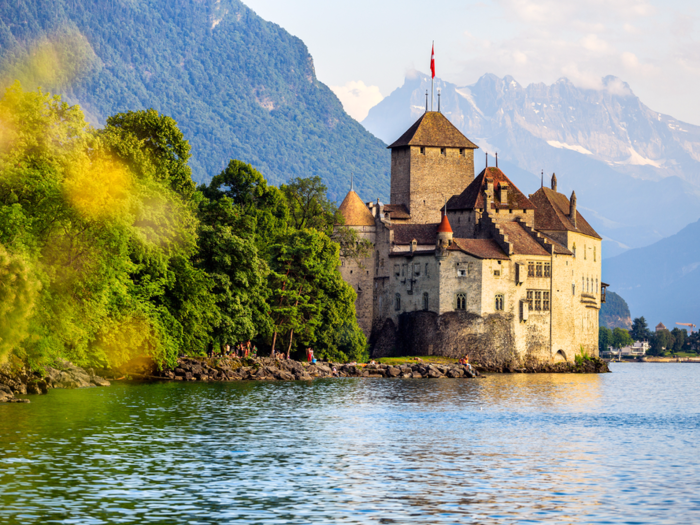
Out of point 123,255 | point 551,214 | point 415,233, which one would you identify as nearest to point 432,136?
point 415,233

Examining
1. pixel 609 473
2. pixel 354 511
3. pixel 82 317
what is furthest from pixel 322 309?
pixel 354 511

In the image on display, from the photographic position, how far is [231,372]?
7106 cm

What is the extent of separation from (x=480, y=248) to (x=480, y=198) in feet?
26.7

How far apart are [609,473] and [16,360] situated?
31330 millimetres

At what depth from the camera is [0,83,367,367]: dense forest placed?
1800 inches

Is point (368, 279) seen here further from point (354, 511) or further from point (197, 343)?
point (354, 511)

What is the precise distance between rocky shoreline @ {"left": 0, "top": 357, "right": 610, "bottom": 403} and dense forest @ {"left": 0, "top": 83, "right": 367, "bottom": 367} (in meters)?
1.91

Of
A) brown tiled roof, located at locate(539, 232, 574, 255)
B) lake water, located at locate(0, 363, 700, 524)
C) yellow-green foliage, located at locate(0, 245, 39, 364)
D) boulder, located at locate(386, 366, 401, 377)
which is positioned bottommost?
lake water, located at locate(0, 363, 700, 524)

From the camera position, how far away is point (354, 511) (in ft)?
77.5

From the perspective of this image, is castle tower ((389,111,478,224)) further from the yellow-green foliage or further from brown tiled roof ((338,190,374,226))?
the yellow-green foliage

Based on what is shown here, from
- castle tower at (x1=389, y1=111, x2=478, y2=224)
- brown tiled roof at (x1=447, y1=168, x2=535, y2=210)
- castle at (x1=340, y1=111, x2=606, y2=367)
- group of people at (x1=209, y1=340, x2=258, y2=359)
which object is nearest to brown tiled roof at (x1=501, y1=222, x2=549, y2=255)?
castle at (x1=340, y1=111, x2=606, y2=367)

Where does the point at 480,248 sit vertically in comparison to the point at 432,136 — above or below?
below

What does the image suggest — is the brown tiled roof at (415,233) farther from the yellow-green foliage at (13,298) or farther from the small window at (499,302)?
the yellow-green foliage at (13,298)

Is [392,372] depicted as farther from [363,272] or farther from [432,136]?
[432,136]
